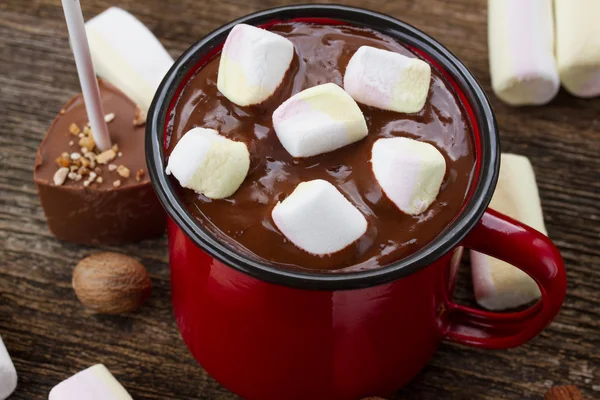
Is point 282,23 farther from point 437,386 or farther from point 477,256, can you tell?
point 437,386

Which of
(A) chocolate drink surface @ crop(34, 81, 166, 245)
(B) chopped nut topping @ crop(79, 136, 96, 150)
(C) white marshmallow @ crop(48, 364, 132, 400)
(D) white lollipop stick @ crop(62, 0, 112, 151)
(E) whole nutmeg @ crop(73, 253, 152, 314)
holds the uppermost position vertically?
(D) white lollipop stick @ crop(62, 0, 112, 151)

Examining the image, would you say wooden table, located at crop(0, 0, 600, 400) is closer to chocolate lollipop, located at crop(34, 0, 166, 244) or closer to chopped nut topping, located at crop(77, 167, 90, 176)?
chocolate lollipop, located at crop(34, 0, 166, 244)

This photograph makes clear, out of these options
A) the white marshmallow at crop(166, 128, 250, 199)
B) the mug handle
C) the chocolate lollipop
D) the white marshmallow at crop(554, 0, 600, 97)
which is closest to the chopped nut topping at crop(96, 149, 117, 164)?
the chocolate lollipop

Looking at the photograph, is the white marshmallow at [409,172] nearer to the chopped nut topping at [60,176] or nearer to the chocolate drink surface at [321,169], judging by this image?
the chocolate drink surface at [321,169]

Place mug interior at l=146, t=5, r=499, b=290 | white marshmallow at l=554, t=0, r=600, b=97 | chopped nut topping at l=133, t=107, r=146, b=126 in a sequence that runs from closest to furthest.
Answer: mug interior at l=146, t=5, r=499, b=290 → chopped nut topping at l=133, t=107, r=146, b=126 → white marshmallow at l=554, t=0, r=600, b=97

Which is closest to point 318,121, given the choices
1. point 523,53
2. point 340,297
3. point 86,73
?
point 340,297

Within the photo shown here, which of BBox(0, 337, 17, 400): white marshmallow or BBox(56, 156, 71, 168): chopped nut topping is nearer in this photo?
BBox(0, 337, 17, 400): white marshmallow
